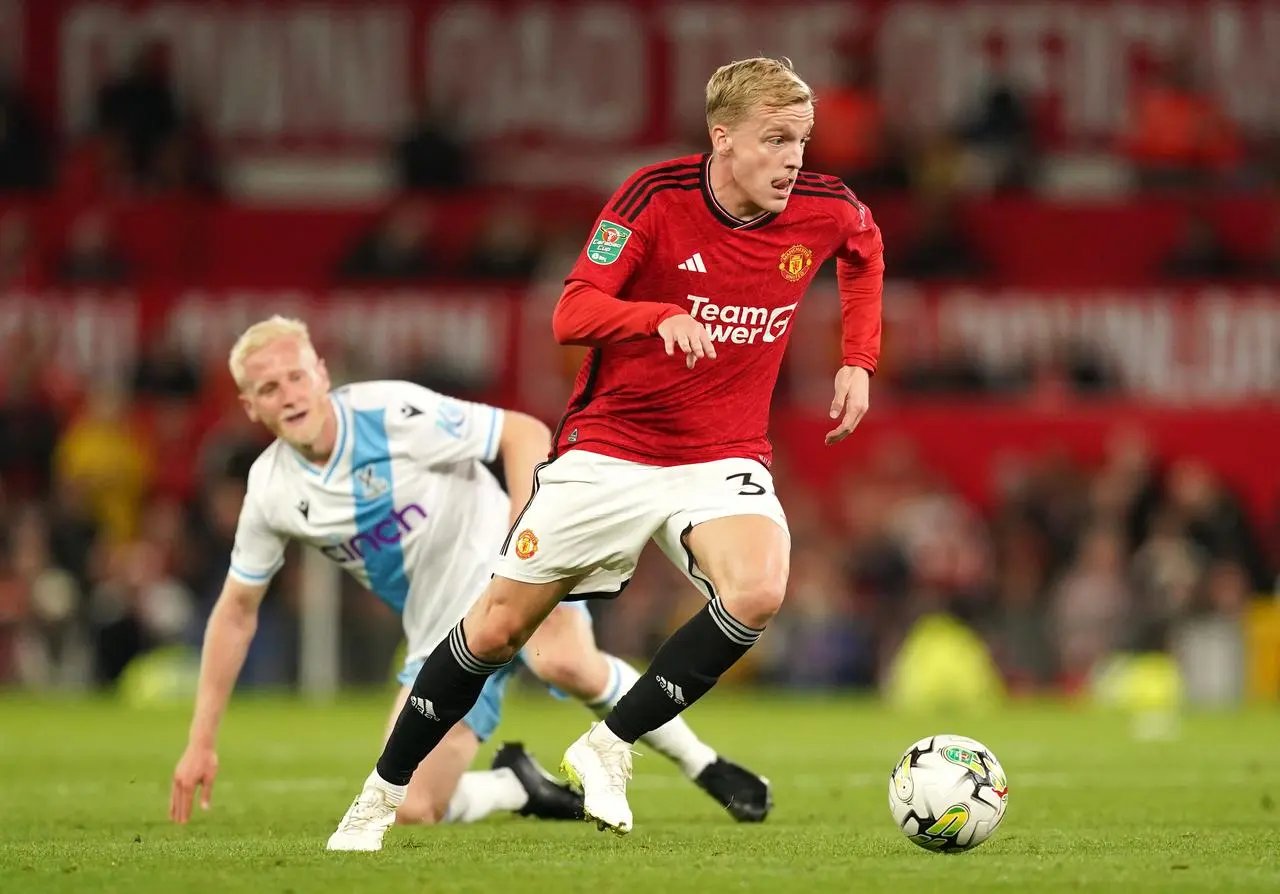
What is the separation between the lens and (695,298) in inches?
271

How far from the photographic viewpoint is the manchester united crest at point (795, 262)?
6.93m

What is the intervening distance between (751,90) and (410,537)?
2.50 metres

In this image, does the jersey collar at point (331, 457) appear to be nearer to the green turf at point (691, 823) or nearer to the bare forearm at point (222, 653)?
the bare forearm at point (222, 653)

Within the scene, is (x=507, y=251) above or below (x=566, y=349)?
above

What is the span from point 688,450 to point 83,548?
1194 centimetres

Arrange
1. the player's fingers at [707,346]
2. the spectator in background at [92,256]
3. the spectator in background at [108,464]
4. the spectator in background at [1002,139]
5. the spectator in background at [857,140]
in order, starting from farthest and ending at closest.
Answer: the spectator in background at [1002,139] < the spectator in background at [857,140] < the spectator in background at [92,256] < the spectator in background at [108,464] < the player's fingers at [707,346]

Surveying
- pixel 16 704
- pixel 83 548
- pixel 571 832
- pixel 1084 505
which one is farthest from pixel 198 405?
pixel 571 832

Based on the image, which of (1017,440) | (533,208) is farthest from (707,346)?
(533,208)

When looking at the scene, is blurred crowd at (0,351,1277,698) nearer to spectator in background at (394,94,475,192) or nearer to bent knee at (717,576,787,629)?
spectator in background at (394,94,475,192)

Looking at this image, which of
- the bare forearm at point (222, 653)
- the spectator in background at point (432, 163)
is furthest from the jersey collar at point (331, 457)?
the spectator in background at point (432, 163)

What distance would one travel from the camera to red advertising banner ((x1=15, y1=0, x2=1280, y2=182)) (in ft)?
76.5

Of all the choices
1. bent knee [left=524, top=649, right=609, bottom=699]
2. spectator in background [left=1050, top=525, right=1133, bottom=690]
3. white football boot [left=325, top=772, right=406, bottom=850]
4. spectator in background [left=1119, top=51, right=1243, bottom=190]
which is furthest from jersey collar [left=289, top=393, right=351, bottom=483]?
spectator in background [left=1119, top=51, right=1243, bottom=190]

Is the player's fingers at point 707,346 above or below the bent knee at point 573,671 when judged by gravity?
above

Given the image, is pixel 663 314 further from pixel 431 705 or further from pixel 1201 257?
pixel 1201 257
